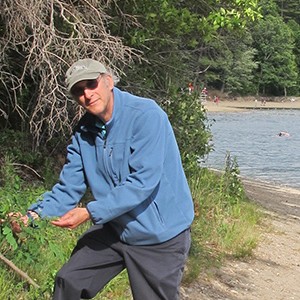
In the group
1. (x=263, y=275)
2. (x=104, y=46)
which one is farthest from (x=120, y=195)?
(x=263, y=275)

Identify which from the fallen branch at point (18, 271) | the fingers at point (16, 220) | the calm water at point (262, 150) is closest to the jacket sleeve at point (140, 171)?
the fingers at point (16, 220)

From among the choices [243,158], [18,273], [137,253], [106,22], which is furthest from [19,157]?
[243,158]

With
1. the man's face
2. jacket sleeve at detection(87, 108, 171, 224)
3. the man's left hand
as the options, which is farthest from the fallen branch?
the man's face

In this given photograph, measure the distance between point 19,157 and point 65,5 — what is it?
2.14 m

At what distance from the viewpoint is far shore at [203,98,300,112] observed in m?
77.4

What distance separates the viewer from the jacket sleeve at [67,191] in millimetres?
3887

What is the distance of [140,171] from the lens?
11.8ft

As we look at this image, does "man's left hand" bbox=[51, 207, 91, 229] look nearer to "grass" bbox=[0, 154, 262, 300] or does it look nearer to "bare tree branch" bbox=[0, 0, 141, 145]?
"grass" bbox=[0, 154, 262, 300]

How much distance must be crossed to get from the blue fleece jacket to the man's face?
0.05 metres

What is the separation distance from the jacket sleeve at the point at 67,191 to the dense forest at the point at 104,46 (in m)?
3.05

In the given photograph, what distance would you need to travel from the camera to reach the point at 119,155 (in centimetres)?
367

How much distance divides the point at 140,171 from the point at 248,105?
8416cm

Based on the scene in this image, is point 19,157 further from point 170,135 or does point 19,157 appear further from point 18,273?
point 170,135

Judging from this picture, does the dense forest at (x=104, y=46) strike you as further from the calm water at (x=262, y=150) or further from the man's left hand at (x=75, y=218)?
the calm water at (x=262, y=150)
